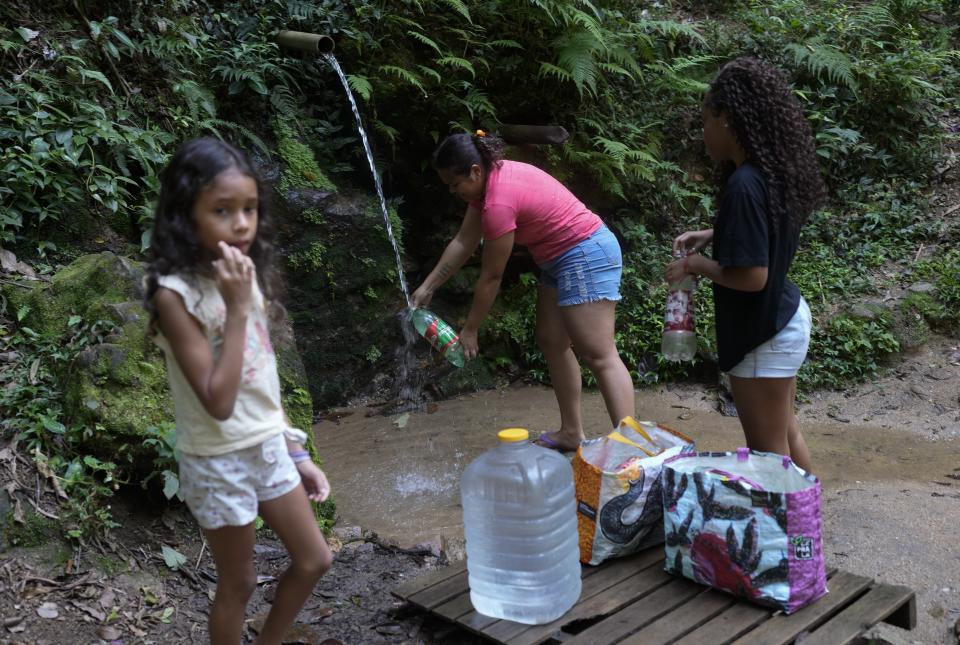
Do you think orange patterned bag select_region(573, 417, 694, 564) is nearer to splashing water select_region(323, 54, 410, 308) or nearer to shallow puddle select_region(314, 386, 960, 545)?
shallow puddle select_region(314, 386, 960, 545)

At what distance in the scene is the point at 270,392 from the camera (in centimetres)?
206

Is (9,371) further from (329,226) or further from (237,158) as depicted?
(329,226)

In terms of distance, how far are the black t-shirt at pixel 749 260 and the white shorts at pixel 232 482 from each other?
1.64 metres

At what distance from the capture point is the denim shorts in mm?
3893

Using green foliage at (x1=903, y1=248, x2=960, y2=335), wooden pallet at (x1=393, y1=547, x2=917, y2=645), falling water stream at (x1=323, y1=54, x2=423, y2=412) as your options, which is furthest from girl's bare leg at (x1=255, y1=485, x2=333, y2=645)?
green foliage at (x1=903, y1=248, x2=960, y2=335)

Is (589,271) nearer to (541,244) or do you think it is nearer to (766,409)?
(541,244)

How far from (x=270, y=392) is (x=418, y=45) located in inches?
183

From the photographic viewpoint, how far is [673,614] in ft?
8.55

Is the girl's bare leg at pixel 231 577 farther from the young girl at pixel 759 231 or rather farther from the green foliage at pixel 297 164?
the green foliage at pixel 297 164

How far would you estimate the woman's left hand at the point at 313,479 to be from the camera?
223cm

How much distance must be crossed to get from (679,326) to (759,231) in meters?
0.79

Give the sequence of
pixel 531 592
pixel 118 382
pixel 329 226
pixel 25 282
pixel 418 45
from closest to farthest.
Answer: pixel 531 592 → pixel 118 382 → pixel 25 282 → pixel 329 226 → pixel 418 45

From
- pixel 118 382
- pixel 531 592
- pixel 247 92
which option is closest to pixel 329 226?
pixel 247 92

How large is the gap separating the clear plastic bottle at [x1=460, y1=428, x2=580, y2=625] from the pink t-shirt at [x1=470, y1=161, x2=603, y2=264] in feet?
4.35
